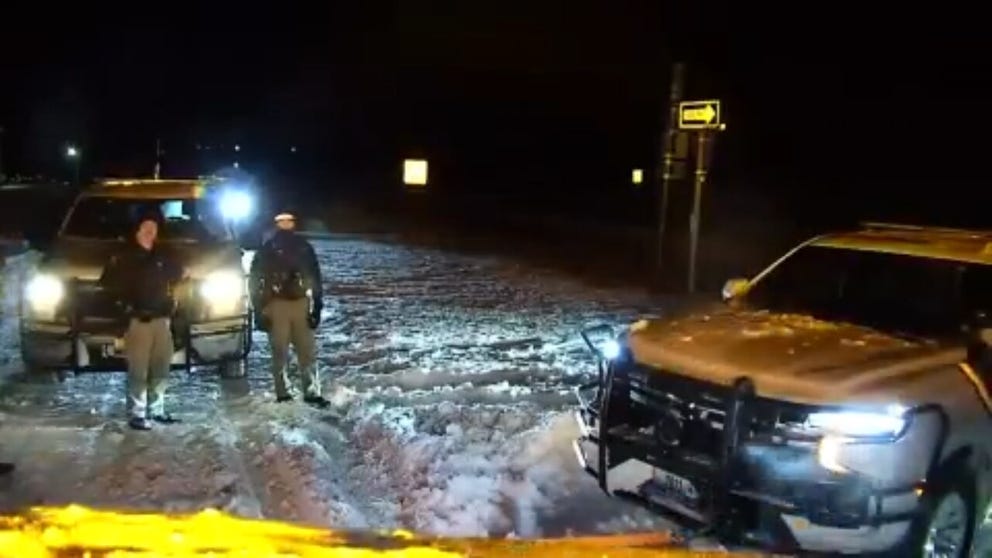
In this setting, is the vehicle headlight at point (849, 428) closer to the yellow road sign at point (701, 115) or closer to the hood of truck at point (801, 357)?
the hood of truck at point (801, 357)

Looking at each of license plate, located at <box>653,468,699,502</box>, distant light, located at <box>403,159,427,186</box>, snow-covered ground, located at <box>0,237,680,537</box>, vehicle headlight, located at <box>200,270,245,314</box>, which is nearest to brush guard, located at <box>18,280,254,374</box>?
vehicle headlight, located at <box>200,270,245,314</box>

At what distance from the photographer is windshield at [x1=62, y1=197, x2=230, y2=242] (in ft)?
37.5

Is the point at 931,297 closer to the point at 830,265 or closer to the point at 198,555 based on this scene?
the point at 830,265

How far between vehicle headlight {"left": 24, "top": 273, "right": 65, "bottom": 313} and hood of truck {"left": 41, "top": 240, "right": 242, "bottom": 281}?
7cm

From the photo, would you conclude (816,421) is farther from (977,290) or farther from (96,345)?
(96,345)

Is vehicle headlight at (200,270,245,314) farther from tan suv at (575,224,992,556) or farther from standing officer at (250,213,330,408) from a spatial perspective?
tan suv at (575,224,992,556)

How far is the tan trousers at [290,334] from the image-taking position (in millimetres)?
10445

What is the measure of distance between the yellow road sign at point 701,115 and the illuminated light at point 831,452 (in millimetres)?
11507

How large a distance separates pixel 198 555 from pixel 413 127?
86138mm

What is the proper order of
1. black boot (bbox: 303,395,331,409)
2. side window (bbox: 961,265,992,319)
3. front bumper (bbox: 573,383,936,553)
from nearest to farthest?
1. front bumper (bbox: 573,383,936,553)
2. side window (bbox: 961,265,992,319)
3. black boot (bbox: 303,395,331,409)

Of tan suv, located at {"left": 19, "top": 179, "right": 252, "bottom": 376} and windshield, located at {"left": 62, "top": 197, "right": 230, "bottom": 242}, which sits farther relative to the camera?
windshield, located at {"left": 62, "top": 197, "right": 230, "bottom": 242}

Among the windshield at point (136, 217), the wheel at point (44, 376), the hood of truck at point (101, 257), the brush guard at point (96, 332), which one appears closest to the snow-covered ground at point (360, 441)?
the wheel at point (44, 376)

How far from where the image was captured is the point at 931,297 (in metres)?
7.16

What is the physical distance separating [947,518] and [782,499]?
2.84 ft
